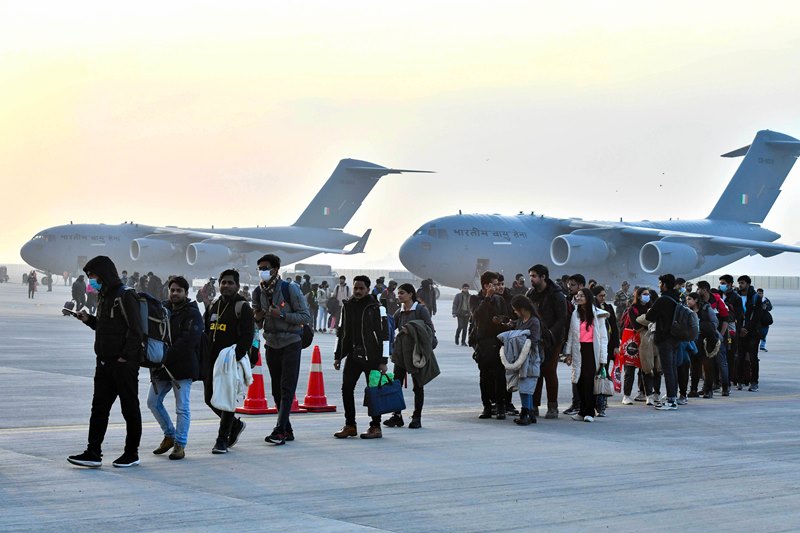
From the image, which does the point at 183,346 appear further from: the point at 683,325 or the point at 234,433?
the point at 683,325

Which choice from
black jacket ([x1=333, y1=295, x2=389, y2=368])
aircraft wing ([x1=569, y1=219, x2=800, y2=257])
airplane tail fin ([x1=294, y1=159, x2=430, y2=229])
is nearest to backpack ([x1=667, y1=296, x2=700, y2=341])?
black jacket ([x1=333, y1=295, x2=389, y2=368])

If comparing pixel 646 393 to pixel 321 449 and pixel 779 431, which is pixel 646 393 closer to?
pixel 779 431

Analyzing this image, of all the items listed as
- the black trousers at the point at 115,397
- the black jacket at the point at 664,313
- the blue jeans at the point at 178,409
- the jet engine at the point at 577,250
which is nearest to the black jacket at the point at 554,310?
the black jacket at the point at 664,313

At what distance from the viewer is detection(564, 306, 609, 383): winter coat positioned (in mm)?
13086

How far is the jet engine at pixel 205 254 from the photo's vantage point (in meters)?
54.1

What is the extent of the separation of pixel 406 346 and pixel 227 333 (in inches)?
96.6

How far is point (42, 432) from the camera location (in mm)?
11078

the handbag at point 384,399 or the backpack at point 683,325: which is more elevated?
the backpack at point 683,325

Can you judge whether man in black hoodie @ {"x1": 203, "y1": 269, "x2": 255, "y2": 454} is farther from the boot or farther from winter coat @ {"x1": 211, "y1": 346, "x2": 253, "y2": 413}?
the boot

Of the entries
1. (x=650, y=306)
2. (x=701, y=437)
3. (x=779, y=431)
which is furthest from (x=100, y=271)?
(x=650, y=306)

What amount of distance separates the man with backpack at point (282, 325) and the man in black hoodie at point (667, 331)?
195 inches

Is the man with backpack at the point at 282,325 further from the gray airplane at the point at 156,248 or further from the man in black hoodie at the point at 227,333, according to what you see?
the gray airplane at the point at 156,248

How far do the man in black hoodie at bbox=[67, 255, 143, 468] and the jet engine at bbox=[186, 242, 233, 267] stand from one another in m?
45.2

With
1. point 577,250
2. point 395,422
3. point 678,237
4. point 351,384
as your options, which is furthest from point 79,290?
point 351,384
